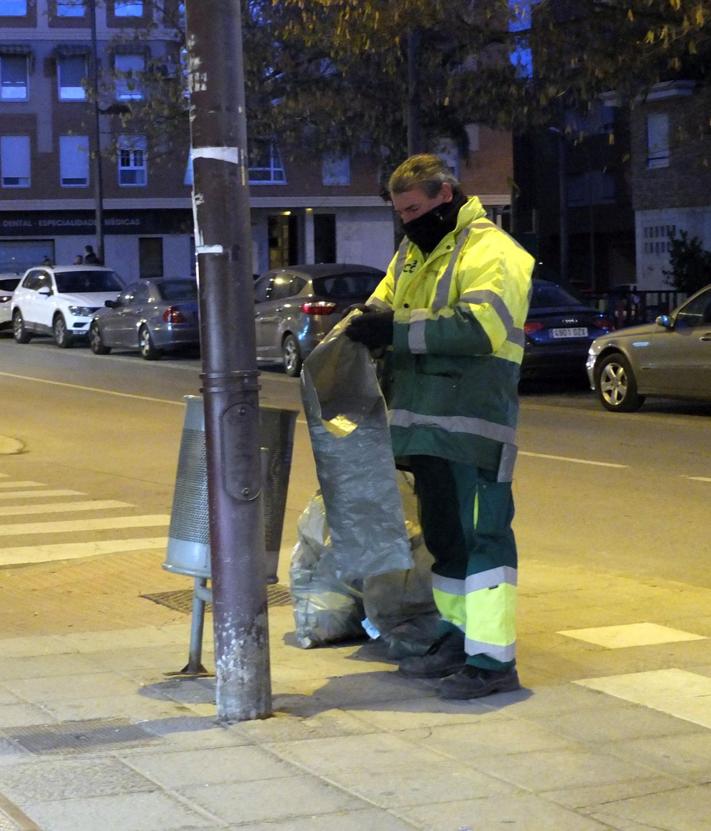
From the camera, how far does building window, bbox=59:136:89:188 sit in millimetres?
59531

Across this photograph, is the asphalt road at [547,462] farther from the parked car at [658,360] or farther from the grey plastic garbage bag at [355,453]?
the grey plastic garbage bag at [355,453]

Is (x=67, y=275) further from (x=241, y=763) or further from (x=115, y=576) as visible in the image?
(x=241, y=763)

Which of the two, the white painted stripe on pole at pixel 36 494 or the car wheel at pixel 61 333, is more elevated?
the car wheel at pixel 61 333

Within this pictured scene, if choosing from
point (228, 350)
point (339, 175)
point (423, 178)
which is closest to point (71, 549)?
point (228, 350)

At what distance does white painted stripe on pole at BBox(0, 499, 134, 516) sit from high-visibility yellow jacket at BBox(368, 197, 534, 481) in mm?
5894

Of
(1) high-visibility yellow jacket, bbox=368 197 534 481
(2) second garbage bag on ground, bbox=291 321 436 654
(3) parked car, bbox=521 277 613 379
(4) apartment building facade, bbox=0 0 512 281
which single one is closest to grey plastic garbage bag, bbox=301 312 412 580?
(2) second garbage bag on ground, bbox=291 321 436 654

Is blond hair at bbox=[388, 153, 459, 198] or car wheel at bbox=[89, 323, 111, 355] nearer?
blond hair at bbox=[388, 153, 459, 198]

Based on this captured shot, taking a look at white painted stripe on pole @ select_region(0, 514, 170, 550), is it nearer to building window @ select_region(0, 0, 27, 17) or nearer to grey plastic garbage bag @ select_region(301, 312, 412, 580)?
grey plastic garbage bag @ select_region(301, 312, 412, 580)

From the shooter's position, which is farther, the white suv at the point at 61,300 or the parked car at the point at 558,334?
the white suv at the point at 61,300

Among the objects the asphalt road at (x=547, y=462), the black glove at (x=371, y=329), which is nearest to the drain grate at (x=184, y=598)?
the asphalt road at (x=547, y=462)

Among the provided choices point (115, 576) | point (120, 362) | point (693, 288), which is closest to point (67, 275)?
point (120, 362)

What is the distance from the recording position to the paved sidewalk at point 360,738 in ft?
14.6

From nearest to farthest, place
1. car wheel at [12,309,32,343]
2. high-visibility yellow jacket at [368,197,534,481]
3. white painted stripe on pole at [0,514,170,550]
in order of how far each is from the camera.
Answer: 1. high-visibility yellow jacket at [368,197,534,481]
2. white painted stripe on pole at [0,514,170,550]
3. car wheel at [12,309,32,343]

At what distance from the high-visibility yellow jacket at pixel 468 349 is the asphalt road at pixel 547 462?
3024 mm
